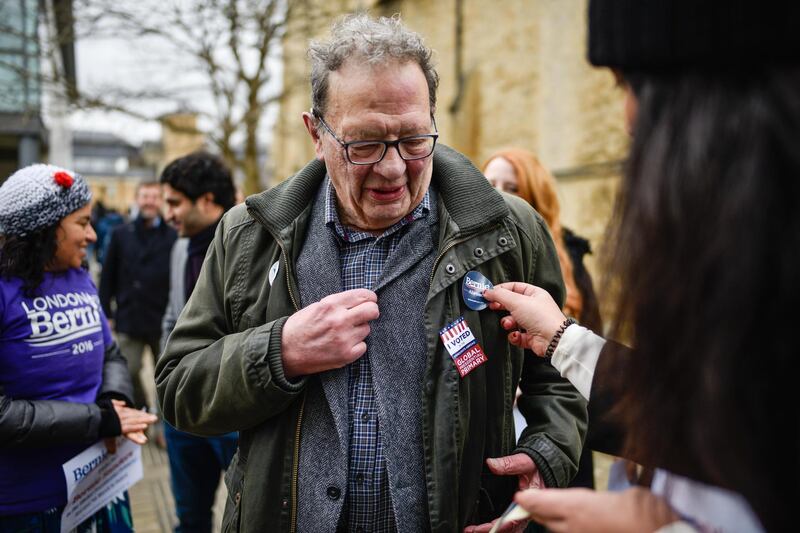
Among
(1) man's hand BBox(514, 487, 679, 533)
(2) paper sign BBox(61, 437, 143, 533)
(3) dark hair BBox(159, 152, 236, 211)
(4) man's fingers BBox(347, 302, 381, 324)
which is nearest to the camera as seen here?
(1) man's hand BBox(514, 487, 679, 533)

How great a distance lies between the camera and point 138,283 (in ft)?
18.4

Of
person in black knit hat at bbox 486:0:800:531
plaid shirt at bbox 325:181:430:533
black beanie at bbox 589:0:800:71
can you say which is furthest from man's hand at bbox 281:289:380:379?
black beanie at bbox 589:0:800:71

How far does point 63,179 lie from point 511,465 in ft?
6.76

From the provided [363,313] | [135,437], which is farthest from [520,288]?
[135,437]

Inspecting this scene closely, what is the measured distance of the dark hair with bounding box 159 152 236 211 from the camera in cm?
385

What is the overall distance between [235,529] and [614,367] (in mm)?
1111

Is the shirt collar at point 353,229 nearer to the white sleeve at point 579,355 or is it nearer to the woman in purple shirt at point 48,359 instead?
the white sleeve at point 579,355

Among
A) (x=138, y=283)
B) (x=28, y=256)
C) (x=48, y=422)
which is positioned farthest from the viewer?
(x=138, y=283)

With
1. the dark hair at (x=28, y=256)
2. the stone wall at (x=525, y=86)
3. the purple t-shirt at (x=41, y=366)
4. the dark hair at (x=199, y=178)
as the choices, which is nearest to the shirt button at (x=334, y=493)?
the purple t-shirt at (x=41, y=366)

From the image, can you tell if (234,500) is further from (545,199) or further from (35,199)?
(545,199)

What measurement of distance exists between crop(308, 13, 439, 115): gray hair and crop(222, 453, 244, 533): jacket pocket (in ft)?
3.42

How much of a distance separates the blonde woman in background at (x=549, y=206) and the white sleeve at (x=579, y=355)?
4.84 feet

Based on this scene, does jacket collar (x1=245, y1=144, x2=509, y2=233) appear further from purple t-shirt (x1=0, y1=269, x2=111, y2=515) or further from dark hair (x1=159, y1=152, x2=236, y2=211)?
dark hair (x1=159, y1=152, x2=236, y2=211)

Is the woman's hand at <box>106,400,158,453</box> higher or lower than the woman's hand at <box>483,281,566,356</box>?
lower
